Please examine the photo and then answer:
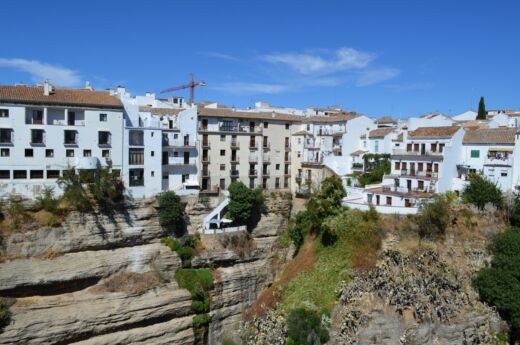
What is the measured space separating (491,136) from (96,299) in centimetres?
3451

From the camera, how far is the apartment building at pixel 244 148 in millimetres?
46406

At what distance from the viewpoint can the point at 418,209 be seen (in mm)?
37562

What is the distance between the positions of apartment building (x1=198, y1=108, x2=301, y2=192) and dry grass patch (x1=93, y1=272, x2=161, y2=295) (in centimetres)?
1139

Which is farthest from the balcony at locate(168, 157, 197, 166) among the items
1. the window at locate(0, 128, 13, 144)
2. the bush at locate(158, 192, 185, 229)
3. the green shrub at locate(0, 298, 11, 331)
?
the green shrub at locate(0, 298, 11, 331)

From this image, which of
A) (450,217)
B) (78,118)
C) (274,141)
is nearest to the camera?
(450,217)

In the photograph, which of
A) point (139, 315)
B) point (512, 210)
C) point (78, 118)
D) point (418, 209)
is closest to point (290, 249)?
point (418, 209)

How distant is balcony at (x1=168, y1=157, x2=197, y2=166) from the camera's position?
4388 centimetres

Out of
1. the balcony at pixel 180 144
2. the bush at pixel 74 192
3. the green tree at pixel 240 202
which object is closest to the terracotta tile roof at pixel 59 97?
the balcony at pixel 180 144

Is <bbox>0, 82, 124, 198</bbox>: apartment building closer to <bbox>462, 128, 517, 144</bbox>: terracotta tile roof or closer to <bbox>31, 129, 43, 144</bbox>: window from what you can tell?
<bbox>31, 129, 43, 144</bbox>: window

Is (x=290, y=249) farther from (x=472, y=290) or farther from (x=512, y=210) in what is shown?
(x=512, y=210)

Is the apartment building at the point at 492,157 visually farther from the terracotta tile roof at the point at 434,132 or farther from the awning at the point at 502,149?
the terracotta tile roof at the point at 434,132

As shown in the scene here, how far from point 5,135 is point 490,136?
39666 millimetres

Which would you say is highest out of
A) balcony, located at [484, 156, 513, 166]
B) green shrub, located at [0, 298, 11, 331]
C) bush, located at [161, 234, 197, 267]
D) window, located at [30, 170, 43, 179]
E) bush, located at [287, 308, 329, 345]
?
balcony, located at [484, 156, 513, 166]

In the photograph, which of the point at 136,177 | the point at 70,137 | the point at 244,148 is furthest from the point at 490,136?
the point at 70,137
